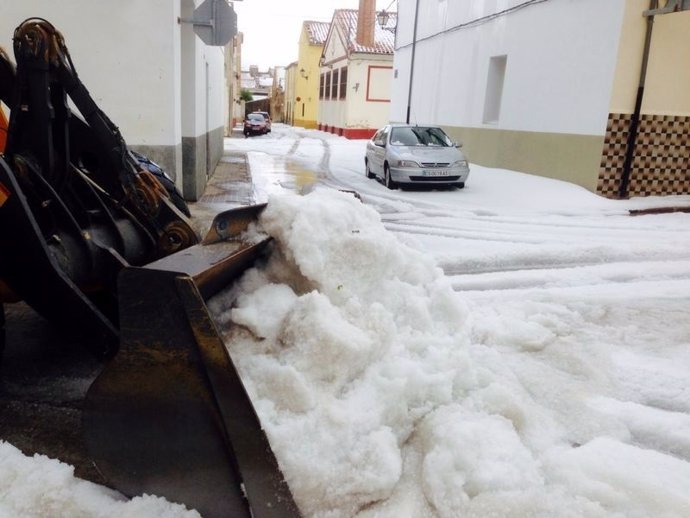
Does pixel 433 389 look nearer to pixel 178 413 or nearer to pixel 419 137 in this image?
pixel 178 413

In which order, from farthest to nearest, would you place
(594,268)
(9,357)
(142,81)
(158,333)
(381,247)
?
(142,81), (594,268), (9,357), (381,247), (158,333)

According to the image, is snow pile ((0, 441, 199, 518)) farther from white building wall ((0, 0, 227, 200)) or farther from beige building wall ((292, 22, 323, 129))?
beige building wall ((292, 22, 323, 129))

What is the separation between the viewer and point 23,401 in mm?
3123

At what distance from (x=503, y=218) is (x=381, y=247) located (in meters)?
7.15

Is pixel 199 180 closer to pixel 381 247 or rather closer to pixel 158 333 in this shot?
pixel 381 247

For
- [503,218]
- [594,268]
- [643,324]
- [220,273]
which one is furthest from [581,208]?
[220,273]

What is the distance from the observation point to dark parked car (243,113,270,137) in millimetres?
37188

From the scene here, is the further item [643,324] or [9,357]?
[643,324]

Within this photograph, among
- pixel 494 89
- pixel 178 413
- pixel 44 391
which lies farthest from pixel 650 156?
pixel 178 413

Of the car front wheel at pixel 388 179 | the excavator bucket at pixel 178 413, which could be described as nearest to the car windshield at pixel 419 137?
the car front wheel at pixel 388 179

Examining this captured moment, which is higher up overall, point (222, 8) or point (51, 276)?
point (222, 8)

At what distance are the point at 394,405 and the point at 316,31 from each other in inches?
2138

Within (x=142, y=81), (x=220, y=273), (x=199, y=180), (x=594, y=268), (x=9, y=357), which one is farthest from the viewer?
(x=199, y=180)

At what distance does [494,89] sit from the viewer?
55.2 ft
